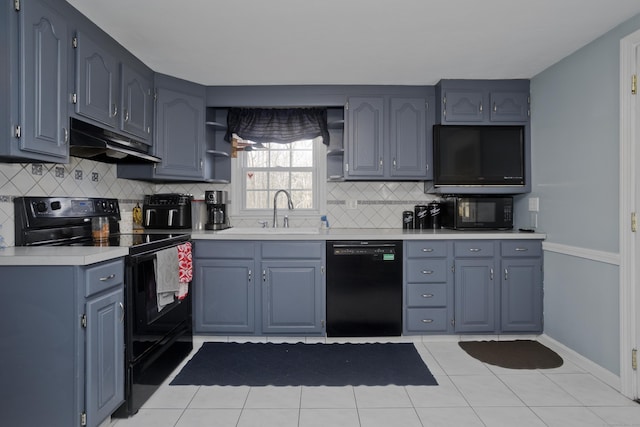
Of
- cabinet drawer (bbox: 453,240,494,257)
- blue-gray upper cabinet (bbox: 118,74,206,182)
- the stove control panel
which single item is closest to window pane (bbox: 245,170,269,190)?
blue-gray upper cabinet (bbox: 118,74,206,182)

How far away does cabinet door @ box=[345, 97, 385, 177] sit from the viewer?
3.33 m

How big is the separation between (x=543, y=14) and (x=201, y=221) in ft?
9.60

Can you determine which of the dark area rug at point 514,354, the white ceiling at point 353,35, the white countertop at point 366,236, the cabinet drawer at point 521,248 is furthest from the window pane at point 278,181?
the dark area rug at point 514,354

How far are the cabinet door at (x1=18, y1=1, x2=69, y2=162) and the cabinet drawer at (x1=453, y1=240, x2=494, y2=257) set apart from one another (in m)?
2.81

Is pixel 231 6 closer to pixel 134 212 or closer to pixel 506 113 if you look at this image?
pixel 134 212

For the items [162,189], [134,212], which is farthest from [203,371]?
[162,189]

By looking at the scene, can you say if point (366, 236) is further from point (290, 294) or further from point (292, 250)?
point (290, 294)

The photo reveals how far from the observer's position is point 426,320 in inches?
121

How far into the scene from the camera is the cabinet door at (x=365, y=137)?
333 centimetres

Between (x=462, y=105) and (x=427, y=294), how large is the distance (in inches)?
65.7

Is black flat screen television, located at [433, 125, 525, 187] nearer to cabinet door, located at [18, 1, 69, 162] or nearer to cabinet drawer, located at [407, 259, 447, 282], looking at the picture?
cabinet drawer, located at [407, 259, 447, 282]

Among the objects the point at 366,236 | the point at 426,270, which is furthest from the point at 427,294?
the point at 366,236

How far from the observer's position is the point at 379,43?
2535 millimetres

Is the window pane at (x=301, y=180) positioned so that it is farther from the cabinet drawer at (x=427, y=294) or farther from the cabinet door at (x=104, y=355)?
the cabinet door at (x=104, y=355)
